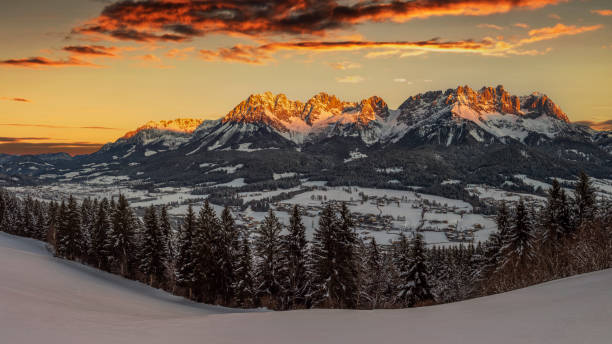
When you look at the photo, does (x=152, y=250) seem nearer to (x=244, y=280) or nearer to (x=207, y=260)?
(x=207, y=260)

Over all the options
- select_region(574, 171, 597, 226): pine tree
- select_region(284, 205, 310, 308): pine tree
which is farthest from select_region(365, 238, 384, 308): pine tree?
select_region(574, 171, 597, 226): pine tree

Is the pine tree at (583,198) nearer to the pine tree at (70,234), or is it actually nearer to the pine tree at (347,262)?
the pine tree at (347,262)

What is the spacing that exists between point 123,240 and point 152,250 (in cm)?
637

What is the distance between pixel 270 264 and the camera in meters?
36.3

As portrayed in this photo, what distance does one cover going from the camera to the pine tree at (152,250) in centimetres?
4497

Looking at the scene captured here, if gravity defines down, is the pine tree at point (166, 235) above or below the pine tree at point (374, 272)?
above

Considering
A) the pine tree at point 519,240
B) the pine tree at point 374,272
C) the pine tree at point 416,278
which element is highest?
the pine tree at point 519,240

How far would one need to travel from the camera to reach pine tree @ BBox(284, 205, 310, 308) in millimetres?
34875

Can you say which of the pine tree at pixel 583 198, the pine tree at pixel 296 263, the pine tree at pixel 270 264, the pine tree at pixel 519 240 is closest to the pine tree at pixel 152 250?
the pine tree at pixel 270 264

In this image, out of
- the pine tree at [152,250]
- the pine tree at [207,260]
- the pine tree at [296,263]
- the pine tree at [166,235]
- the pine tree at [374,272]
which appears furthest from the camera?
the pine tree at [166,235]

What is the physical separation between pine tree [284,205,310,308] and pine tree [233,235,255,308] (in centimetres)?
381

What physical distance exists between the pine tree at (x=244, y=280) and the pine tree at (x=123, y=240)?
1966cm

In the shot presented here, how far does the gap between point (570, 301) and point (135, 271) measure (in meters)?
48.3

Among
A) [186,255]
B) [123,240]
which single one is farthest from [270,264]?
[123,240]
